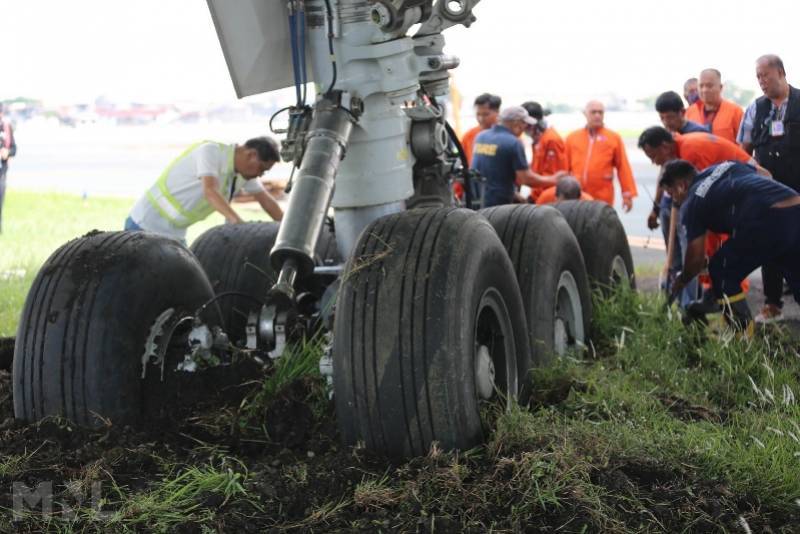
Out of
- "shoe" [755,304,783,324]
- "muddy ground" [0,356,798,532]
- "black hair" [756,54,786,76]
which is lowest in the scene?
"shoe" [755,304,783,324]

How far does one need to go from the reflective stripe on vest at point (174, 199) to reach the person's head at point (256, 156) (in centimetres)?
7

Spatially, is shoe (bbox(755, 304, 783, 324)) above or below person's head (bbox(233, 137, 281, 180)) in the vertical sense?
below

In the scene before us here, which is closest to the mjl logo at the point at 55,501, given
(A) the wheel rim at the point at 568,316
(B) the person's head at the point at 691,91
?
(A) the wheel rim at the point at 568,316

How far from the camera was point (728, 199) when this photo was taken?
20.0ft

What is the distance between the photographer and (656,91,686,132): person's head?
795 centimetres

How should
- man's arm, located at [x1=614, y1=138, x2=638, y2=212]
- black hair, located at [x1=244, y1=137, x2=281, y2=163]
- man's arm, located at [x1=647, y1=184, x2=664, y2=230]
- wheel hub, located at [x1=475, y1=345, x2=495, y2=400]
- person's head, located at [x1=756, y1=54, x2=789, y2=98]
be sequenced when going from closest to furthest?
1. wheel hub, located at [x1=475, y1=345, x2=495, y2=400]
2. black hair, located at [x1=244, y1=137, x2=281, y2=163]
3. person's head, located at [x1=756, y1=54, x2=789, y2=98]
4. man's arm, located at [x1=647, y1=184, x2=664, y2=230]
5. man's arm, located at [x1=614, y1=138, x2=638, y2=212]

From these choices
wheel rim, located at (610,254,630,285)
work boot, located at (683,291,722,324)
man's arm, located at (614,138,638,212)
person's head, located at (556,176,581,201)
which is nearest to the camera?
work boot, located at (683,291,722,324)

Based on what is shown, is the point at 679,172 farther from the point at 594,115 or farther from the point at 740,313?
the point at 594,115

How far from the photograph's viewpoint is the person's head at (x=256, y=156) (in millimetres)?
6852

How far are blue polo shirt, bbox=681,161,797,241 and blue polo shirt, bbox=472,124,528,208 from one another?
2834 mm

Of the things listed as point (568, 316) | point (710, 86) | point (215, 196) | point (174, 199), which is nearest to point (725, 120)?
point (710, 86)

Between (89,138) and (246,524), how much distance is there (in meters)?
37.6

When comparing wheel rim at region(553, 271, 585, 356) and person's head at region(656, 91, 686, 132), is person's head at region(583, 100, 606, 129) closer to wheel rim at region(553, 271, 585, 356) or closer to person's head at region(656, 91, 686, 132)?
person's head at region(656, 91, 686, 132)

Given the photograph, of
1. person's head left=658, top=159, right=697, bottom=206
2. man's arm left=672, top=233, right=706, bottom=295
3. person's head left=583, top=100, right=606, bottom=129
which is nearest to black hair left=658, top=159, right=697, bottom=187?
person's head left=658, top=159, right=697, bottom=206
